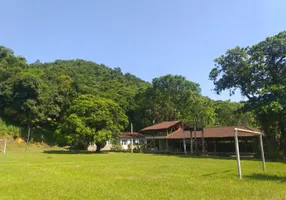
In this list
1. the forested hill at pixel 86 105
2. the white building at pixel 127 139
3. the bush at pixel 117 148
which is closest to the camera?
the forested hill at pixel 86 105

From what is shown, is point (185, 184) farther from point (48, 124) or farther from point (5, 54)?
point (5, 54)

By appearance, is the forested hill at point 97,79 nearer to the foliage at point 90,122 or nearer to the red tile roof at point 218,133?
the foliage at point 90,122

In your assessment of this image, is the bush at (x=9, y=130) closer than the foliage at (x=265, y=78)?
No

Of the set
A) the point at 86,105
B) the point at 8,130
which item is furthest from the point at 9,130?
the point at 86,105

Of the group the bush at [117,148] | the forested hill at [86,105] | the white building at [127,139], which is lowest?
the bush at [117,148]

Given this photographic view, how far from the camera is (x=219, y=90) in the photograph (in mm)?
32656

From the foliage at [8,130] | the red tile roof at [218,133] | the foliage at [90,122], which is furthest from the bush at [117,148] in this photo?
the foliage at [8,130]

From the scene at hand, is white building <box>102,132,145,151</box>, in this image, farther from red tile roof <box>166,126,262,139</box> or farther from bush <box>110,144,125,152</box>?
red tile roof <box>166,126,262,139</box>

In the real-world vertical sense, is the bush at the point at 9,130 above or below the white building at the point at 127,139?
above

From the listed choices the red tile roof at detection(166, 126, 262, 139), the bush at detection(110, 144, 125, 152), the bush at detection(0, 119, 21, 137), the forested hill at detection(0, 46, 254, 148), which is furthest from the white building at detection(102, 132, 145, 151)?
the bush at detection(0, 119, 21, 137)

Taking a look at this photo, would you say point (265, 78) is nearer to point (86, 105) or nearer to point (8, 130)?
point (86, 105)

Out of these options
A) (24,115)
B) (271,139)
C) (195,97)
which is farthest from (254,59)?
(24,115)

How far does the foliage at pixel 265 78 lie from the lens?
26312 millimetres

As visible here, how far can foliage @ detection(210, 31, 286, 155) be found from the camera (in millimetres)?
26312
